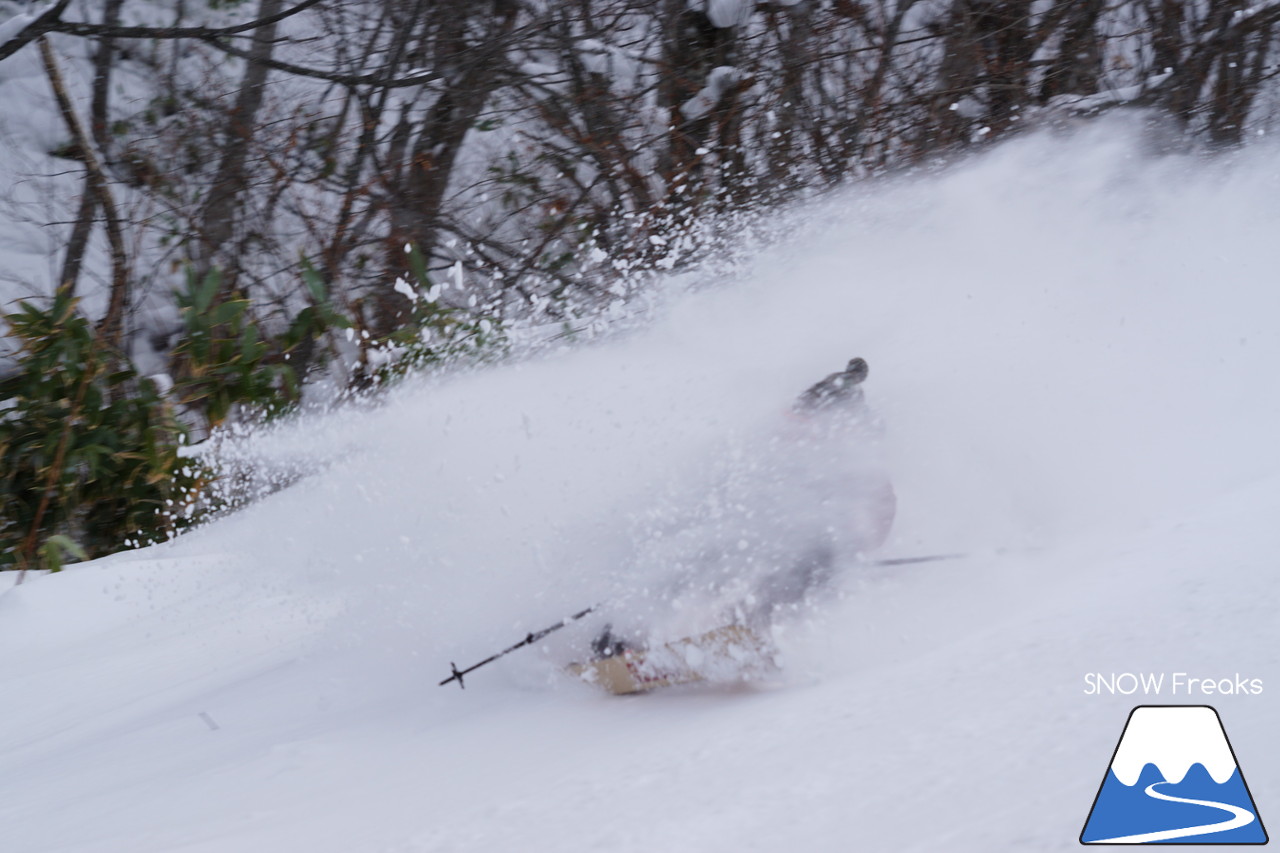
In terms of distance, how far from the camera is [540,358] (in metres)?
5.53

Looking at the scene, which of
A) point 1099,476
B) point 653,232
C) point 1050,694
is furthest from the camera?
point 653,232

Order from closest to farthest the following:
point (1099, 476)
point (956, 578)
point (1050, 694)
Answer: point (1050, 694) < point (956, 578) < point (1099, 476)

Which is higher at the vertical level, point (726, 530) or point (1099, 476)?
point (726, 530)

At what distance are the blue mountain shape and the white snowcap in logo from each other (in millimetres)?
17

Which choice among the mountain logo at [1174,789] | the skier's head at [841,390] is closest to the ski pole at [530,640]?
the skier's head at [841,390]

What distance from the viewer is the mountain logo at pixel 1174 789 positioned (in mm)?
1588

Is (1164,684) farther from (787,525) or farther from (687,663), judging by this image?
(787,525)

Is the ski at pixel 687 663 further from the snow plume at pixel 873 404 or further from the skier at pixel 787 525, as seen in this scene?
the snow plume at pixel 873 404

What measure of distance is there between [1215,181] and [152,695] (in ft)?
19.3

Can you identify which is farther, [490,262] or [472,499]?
[490,262]

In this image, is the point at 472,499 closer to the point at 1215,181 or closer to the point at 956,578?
the point at 956,578

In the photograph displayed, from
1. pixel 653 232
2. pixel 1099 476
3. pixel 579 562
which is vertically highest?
pixel 653 232

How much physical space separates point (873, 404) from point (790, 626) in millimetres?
1470

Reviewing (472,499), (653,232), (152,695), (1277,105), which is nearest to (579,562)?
(472,499)
